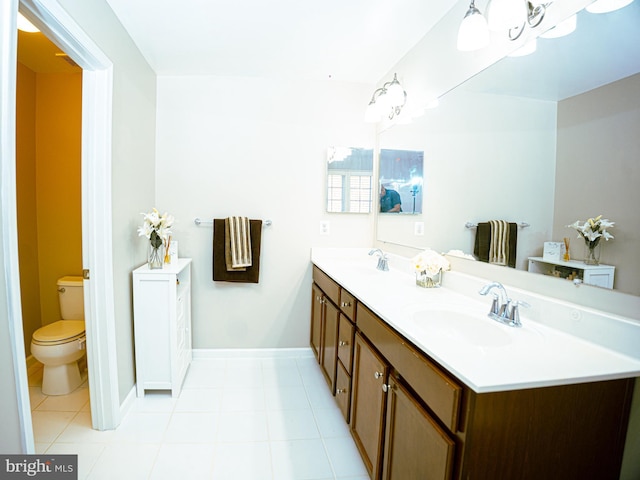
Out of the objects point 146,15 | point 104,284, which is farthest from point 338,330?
point 146,15

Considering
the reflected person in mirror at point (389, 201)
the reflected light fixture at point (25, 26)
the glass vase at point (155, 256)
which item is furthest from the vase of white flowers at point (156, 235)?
the reflected person in mirror at point (389, 201)

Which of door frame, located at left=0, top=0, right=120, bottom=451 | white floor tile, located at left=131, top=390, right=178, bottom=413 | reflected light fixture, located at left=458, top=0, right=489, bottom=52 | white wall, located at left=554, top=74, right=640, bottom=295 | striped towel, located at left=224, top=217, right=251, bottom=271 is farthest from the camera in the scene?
striped towel, located at left=224, top=217, right=251, bottom=271

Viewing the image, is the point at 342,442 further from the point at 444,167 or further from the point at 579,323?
the point at 444,167

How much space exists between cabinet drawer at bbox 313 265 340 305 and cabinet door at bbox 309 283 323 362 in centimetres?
7

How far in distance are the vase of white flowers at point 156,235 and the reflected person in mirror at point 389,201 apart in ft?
5.00

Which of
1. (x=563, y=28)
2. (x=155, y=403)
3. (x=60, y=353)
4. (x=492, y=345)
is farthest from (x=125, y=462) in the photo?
(x=563, y=28)

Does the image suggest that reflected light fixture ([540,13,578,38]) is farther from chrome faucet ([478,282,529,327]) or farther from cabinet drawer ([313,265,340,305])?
cabinet drawer ([313,265,340,305])

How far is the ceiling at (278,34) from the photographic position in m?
1.65

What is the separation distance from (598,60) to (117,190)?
2.16m

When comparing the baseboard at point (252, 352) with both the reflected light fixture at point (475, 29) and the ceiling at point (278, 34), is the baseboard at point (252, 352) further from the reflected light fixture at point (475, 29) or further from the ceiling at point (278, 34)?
the reflected light fixture at point (475, 29)

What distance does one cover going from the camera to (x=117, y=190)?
69.8 inches

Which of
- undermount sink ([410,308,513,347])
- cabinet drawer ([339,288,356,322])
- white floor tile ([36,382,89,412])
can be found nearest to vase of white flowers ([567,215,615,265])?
undermount sink ([410,308,513,347])

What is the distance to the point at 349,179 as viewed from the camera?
2598mm
